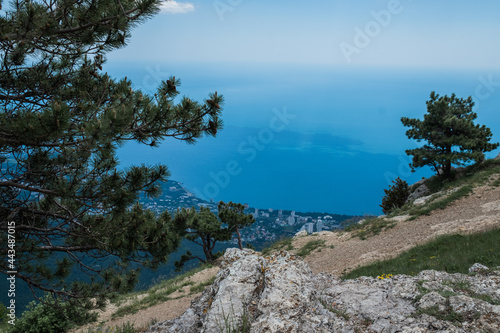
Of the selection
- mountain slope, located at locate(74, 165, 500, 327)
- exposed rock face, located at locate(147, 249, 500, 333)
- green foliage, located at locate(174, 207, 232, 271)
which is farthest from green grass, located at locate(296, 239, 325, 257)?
exposed rock face, located at locate(147, 249, 500, 333)

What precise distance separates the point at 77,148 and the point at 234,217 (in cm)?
1363

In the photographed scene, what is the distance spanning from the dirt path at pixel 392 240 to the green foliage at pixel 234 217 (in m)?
3.87

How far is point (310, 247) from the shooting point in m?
14.3

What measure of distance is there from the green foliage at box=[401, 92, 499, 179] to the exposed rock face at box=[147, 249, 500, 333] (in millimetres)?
15916

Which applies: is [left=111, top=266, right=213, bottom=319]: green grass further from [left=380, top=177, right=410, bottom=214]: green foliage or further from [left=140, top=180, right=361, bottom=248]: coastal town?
[left=140, top=180, right=361, bottom=248]: coastal town

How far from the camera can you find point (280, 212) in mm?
75312

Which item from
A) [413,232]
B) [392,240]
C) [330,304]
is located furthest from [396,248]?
[330,304]

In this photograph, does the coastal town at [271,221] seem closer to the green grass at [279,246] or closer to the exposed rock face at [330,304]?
the green grass at [279,246]

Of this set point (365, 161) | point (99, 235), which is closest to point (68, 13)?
point (99, 235)

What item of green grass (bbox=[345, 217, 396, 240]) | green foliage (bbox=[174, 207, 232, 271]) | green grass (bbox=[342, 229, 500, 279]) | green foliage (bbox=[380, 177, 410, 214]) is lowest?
green grass (bbox=[342, 229, 500, 279])

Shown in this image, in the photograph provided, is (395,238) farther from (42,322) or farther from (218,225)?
(42,322)

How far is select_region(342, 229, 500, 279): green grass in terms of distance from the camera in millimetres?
6520

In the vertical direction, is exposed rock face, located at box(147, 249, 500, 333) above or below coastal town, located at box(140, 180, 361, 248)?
below

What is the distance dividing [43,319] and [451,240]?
42.2 feet
